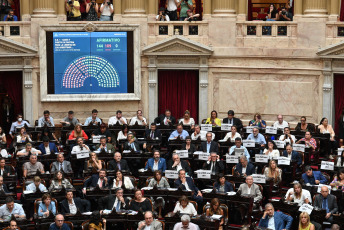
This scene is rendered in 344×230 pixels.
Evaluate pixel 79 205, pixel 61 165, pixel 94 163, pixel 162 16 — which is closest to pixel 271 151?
pixel 94 163

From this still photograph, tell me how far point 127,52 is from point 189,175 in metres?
7.86

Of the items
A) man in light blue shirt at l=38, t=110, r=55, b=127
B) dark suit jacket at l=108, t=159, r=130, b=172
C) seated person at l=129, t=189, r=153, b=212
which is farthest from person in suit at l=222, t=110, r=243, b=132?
seated person at l=129, t=189, r=153, b=212

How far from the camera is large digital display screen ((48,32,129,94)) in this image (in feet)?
98.5

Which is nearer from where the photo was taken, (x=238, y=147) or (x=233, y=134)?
(x=238, y=147)

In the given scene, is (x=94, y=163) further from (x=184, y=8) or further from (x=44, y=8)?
(x=184, y=8)

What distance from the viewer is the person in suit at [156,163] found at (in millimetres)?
24047

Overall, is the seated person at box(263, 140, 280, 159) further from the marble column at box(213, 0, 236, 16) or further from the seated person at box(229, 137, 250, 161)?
the marble column at box(213, 0, 236, 16)

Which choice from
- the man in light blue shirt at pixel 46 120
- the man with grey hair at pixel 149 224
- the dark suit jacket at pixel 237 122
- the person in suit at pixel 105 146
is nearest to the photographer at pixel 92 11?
the man in light blue shirt at pixel 46 120

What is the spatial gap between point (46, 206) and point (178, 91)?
35.6ft

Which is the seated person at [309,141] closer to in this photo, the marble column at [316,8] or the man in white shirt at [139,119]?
the marble column at [316,8]

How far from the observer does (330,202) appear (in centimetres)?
2077

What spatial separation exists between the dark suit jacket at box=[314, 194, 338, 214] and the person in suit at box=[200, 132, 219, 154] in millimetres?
5062

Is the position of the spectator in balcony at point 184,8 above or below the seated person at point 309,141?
above

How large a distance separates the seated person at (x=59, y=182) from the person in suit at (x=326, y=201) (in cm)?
641
